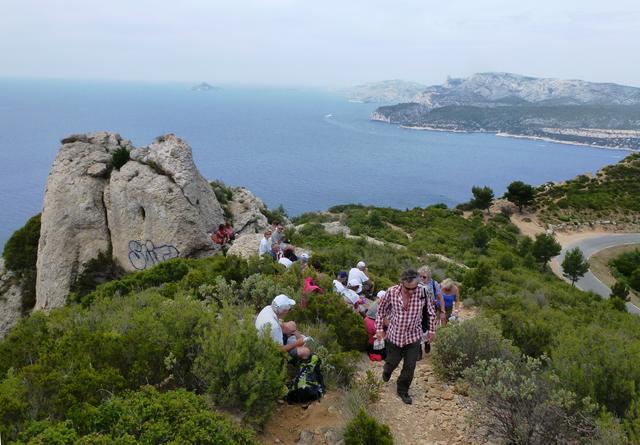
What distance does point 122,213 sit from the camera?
14328 millimetres

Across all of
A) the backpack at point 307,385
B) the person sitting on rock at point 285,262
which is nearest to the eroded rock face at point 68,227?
the person sitting on rock at point 285,262

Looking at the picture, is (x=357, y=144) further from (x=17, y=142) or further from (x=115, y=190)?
(x=115, y=190)

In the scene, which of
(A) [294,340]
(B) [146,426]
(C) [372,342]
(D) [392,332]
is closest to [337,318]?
(C) [372,342]

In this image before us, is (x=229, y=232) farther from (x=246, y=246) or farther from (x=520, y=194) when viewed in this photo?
(x=520, y=194)

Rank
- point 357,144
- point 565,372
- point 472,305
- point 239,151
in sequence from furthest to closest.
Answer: point 357,144, point 239,151, point 472,305, point 565,372

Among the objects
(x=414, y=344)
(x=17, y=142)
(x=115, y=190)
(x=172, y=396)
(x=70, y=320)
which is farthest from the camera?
(x=17, y=142)

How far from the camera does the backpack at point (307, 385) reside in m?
5.08

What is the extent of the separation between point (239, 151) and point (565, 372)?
4064 inches

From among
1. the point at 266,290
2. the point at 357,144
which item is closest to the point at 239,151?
the point at 357,144

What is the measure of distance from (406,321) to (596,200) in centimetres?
4604

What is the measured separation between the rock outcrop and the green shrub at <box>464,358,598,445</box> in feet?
35.0

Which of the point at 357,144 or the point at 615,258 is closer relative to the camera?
the point at 615,258

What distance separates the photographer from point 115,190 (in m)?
14.7

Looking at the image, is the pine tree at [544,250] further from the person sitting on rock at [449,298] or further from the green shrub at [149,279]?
the green shrub at [149,279]
